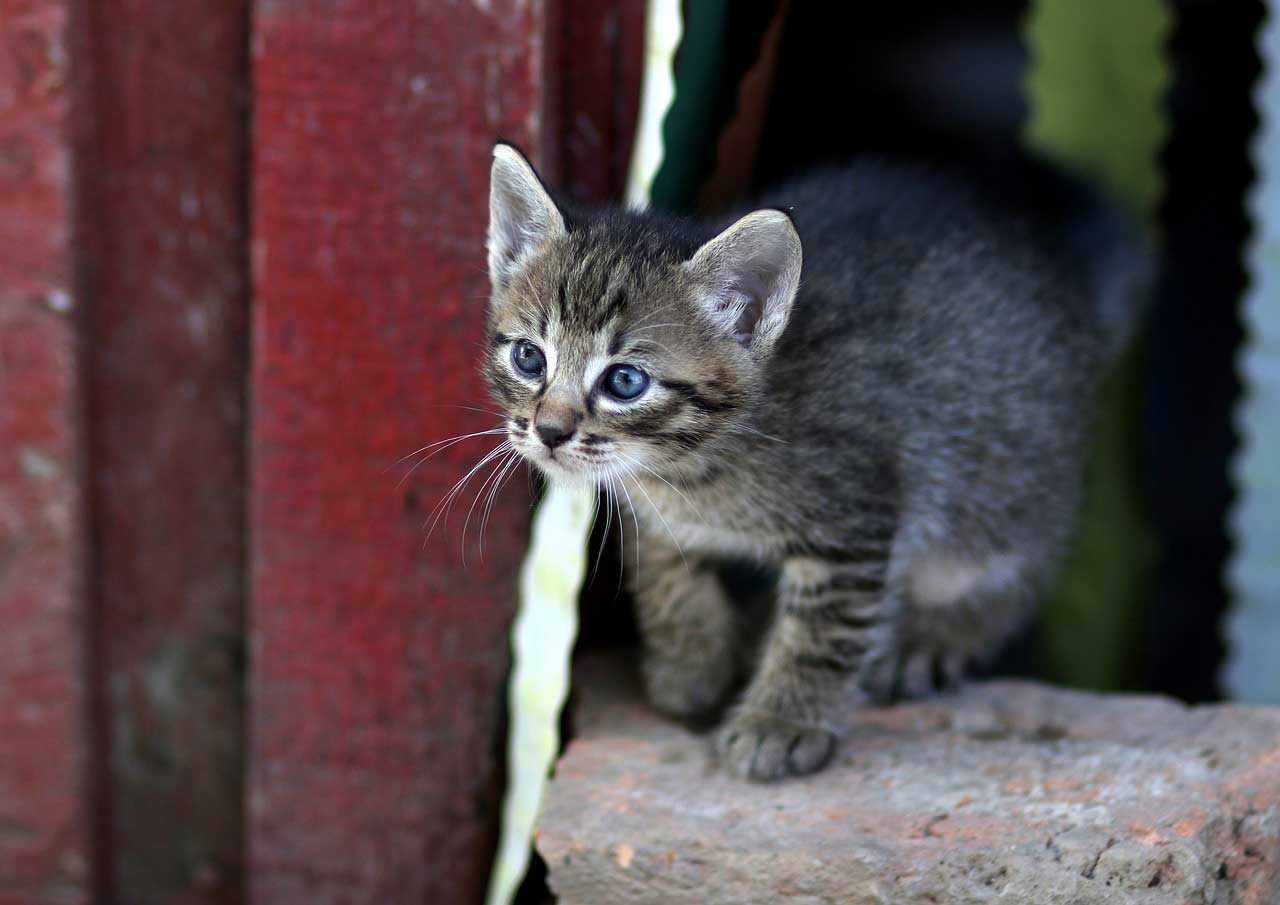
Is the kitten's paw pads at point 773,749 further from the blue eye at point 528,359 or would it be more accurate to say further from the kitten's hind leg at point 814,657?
the blue eye at point 528,359

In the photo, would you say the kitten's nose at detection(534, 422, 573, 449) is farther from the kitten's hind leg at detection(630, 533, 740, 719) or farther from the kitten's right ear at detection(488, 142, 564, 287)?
the kitten's hind leg at detection(630, 533, 740, 719)

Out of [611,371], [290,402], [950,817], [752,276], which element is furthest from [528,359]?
[950,817]

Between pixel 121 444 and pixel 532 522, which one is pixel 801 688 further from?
pixel 121 444

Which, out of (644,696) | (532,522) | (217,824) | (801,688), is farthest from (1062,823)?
(217,824)

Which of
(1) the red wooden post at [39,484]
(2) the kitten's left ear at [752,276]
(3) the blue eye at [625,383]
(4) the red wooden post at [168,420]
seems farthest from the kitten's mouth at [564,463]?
(1) the red wooden post at [39,484]

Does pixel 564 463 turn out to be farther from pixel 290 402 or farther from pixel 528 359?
pixel 290 402
